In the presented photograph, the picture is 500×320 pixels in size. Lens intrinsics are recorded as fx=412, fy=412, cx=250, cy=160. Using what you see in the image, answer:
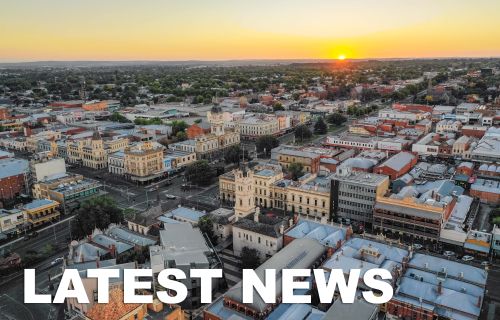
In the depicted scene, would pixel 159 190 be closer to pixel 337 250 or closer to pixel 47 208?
pixel 47 208

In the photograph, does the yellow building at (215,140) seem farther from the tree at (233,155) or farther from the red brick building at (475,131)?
the red brick building at (475,131)

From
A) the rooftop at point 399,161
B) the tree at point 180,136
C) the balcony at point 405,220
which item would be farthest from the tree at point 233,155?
the balcony at point 405,220

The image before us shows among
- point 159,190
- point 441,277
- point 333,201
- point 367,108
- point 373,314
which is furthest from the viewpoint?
point 367,108

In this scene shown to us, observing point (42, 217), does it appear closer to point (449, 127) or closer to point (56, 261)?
point (56, 261)

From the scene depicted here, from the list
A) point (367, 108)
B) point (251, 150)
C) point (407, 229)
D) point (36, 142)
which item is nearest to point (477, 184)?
point (407, 229)

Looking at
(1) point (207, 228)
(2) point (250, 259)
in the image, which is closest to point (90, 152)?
(1) point (207, 228)
